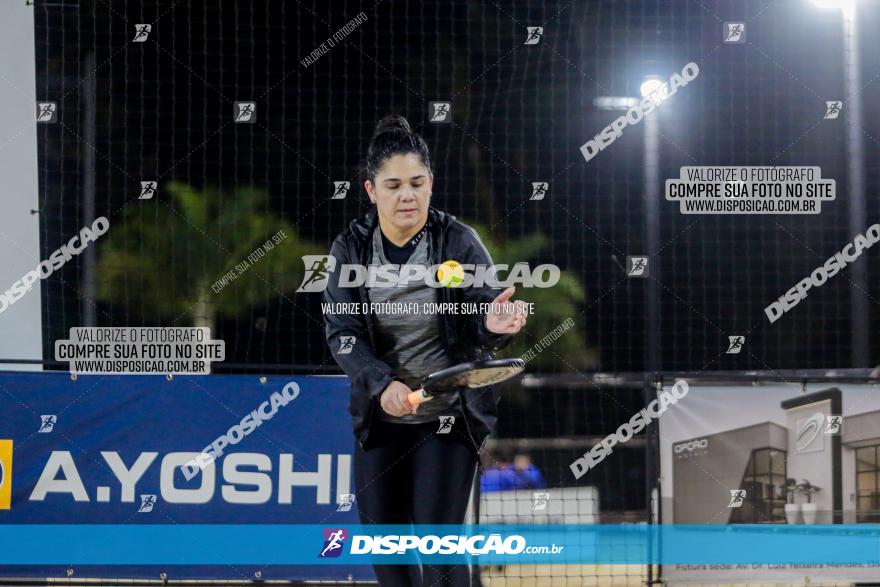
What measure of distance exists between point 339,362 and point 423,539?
85 centimetres

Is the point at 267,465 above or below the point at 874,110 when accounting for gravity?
below

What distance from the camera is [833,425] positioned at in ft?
16.7

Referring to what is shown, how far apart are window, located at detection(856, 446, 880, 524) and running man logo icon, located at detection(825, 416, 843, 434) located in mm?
138

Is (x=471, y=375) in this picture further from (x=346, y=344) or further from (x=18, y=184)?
(x=18, y=184)

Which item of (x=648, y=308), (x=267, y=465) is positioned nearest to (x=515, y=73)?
(x=648, y=308)

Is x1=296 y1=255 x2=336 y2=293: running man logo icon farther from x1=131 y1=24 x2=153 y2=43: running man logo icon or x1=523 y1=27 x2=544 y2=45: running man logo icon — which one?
x1=523 y1=27 x2=544 y2=45: running man logo icon

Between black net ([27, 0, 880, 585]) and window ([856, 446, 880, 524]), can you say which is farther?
black net ([27, 0, 880, 585])

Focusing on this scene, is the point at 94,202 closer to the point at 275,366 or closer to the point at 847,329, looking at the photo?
the point at 275,366

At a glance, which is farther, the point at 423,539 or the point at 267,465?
the point at 267,465

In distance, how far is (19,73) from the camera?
5309 millimetres
